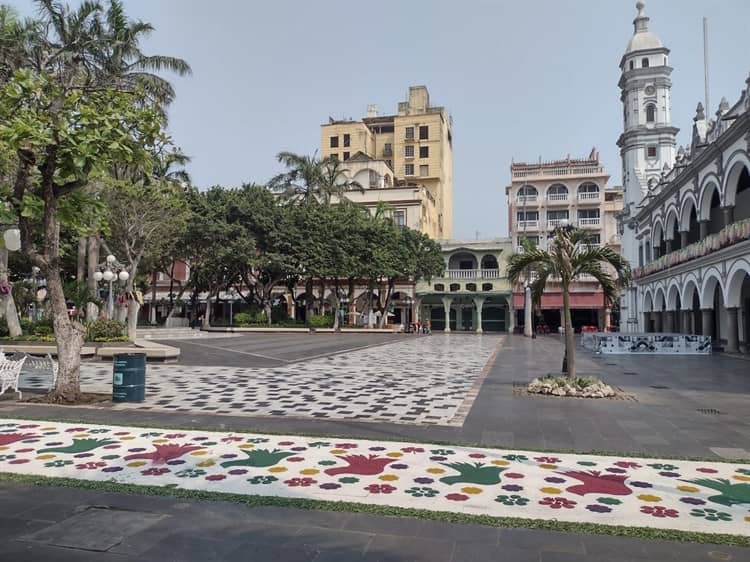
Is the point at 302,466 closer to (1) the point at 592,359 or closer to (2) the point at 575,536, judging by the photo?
(2) the point at 575,536

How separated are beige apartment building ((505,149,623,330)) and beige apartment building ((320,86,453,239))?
8884mm

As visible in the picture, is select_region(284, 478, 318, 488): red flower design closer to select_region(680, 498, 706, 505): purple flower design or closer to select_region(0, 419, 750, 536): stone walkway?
select_region(0, 419, 750, 536): stone walkway

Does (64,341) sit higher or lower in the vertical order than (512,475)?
higher

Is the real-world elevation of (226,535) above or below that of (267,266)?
below

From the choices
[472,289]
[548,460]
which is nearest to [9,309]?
[548,460]

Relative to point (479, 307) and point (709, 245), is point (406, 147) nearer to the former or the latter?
point (479, 307)

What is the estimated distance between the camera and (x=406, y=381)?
14680mm

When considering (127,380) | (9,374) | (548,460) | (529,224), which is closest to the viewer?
(548,460)

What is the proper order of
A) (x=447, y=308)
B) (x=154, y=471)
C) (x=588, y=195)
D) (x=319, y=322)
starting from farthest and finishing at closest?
(x=588, y=195)
(x=447, y=308)
(x=319, y=322)
(x=154, y=471)

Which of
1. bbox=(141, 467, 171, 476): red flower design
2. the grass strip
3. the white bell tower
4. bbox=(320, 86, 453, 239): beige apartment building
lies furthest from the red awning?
the grass strip

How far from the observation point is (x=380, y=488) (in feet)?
18.4

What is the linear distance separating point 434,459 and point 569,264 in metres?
7.74

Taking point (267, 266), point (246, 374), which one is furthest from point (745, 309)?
point (267, 266)

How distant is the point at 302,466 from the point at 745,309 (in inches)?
1122
